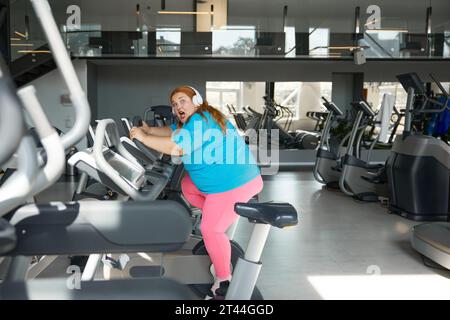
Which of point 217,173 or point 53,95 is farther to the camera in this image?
point 53,95

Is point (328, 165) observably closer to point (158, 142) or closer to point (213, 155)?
point (213, 155)

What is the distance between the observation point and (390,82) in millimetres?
12508

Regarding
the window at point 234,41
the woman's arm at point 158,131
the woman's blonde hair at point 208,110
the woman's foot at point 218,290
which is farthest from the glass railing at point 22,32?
the woman's foot at point 218,290

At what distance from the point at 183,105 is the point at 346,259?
204 centimetres

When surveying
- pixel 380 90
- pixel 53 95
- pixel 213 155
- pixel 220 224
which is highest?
pixel 380 90

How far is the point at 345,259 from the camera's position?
4.01 meters

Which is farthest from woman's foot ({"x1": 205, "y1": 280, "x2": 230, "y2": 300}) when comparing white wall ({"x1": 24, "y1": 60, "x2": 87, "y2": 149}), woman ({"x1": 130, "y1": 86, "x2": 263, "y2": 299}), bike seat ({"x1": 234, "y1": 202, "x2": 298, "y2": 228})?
white wall ({"x1": 24, "y1": 60, "x2": 87, "y2": 149})

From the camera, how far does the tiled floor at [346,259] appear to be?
329 cm

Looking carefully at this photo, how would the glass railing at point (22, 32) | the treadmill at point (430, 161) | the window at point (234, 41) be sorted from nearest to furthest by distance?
the treadmill at point (430, 161) < the glass railing at point (22, 32) < the window at point (234, 41)

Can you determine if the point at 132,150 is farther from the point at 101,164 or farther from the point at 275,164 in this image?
the point at 275,164

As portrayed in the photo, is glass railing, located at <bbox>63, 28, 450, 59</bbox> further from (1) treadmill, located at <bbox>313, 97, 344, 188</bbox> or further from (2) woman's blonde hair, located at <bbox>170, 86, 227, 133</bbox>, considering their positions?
(2) woman's blonde hair, located at <bbox>170, 86, 227, 133</bbox>

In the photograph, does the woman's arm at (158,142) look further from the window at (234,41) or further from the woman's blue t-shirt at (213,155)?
the window at (234,41)

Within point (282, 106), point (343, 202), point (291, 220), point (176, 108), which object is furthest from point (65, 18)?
point (291, 220)

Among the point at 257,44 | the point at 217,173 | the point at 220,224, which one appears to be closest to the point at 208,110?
the point at 217,173
